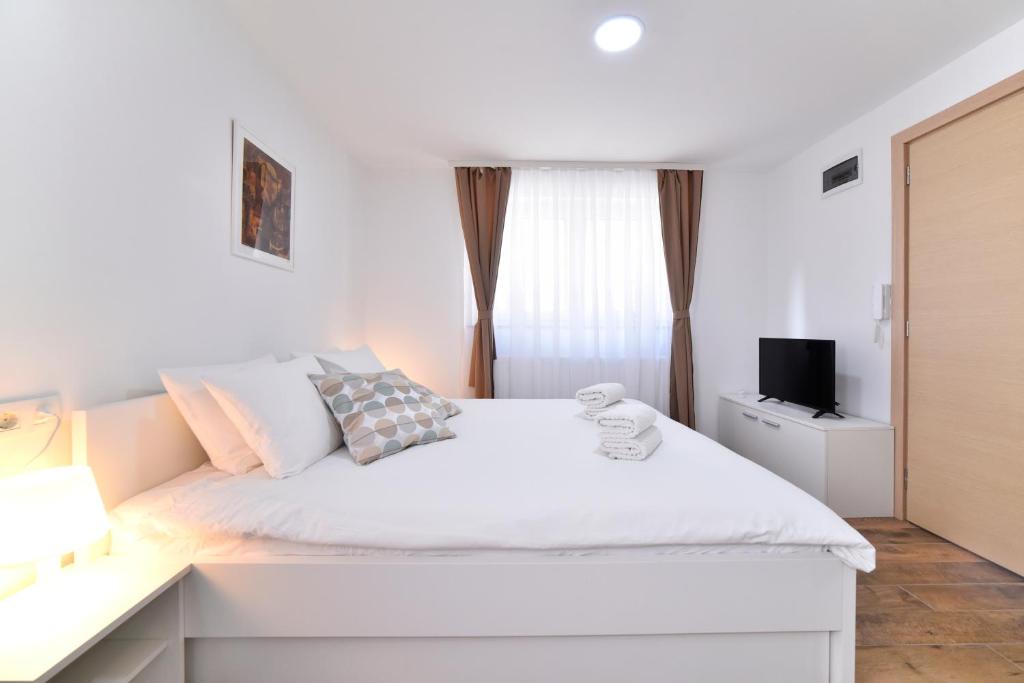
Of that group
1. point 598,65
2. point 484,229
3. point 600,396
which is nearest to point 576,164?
point 484,229

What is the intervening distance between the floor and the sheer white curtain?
1937 mm

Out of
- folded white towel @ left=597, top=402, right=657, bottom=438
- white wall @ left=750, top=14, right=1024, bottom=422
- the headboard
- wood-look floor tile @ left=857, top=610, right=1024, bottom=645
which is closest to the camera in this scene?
the headboard

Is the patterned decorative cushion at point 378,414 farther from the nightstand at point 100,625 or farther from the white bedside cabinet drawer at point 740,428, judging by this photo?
the white bedside cabinet drawer at point 740,428

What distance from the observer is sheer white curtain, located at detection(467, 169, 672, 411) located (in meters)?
3.76

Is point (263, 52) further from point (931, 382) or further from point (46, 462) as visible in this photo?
point (931, 382)

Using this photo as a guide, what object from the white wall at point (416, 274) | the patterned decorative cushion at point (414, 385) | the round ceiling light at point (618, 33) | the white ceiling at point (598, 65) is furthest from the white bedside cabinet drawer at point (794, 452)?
the round ceiling light at point (618, 33)

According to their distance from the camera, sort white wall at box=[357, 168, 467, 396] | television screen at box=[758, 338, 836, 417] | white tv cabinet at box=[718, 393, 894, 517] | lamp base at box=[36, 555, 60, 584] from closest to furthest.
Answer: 1. lamp base at box=[36, 555, 60, 584]
2. white tv cabinet at box=[718, 393, 894, 517]
3. television screen at box=[758, 338, 836, 417]
4. white wall at box=[357, 168, 467, 396]

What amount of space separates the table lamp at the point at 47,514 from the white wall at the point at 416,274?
9.04ft

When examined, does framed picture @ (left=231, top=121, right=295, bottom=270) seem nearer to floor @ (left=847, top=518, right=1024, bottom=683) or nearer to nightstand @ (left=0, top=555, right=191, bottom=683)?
nightstand @ (left=0, top=555, right=191, bottom=683)

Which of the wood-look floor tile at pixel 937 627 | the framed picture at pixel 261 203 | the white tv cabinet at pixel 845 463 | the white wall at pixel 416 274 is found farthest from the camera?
the white wall at pixel 416 274

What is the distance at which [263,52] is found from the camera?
2.26 m

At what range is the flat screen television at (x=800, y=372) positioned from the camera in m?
2.89

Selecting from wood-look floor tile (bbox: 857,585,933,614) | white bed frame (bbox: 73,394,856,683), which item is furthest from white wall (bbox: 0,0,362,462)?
wood-look floor tile (bbox: 857,585,933,614)

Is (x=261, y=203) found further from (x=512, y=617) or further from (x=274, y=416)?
(x=512, y=617)
